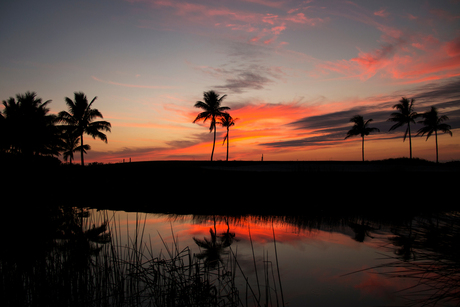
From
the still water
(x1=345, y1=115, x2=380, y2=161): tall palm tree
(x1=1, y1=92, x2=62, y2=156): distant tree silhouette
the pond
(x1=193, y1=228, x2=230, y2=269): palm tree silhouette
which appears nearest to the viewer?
the pond

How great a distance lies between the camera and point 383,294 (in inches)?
142

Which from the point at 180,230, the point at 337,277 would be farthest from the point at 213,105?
the point at 337,277

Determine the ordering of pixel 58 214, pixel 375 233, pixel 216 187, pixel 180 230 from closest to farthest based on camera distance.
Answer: pixel 375 233, pixel 180 230, pixel 58 214, pixel 216 187

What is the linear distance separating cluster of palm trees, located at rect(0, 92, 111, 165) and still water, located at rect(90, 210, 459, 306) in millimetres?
32451

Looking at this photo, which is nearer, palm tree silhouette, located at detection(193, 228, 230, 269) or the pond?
the pond

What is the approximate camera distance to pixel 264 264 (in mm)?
4031

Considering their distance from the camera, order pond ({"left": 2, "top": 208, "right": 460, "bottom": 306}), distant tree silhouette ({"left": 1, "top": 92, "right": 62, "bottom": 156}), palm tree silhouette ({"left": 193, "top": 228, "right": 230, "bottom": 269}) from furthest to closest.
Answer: distant tree silhouette ({"left": 1, "top": 92, "right": 62, "bottom": 156}), palm tree silhouette ({"left": 193, "top": 228, "right": 230, "bottom": 269}), pond ({"left": 2, "top": 208, "right": 460, "bottom": 306})

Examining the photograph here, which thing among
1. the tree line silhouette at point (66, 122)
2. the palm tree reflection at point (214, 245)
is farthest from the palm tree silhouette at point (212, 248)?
the tree line silhouette at point (66, 122)

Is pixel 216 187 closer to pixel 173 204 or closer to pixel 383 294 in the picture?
pixel 173 204

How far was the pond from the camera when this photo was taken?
331 cm

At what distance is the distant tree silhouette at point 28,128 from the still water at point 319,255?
33.8 m

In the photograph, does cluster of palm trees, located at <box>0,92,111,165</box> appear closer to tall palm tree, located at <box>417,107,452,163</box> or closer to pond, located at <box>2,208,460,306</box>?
pond, located at <box>2,208,460,306</box>

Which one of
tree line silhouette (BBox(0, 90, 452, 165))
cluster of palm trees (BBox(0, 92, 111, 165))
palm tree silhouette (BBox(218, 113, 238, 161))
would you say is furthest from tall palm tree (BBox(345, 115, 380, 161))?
cluster of palm trees (BBox(0, 92, 111, 165))

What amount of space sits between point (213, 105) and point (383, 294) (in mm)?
35637
